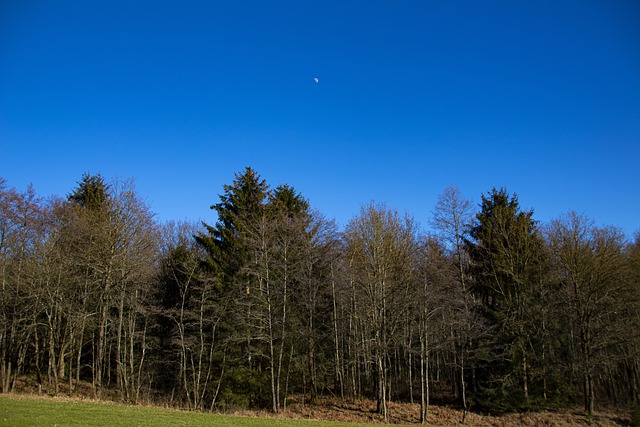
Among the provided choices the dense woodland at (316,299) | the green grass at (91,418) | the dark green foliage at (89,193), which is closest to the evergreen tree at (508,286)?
the dense woodland at (316,299)

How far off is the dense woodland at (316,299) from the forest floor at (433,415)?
86cm

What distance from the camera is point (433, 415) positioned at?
88.4ft

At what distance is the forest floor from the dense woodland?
86 centimetres

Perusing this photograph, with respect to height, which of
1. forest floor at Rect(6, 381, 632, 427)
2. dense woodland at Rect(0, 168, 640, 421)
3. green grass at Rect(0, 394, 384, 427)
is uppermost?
dense woodland at Rect(0, 168, 640, 421)

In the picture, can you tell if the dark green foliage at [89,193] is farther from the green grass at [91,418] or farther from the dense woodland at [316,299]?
the green grass at [91,418]

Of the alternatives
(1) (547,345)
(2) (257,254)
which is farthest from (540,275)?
(2) (257,254)

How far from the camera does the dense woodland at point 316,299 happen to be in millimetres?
27016

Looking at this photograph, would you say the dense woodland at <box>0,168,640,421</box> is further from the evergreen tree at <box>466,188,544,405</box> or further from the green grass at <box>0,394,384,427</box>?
the green grass at <box>0,394,384,427</box>

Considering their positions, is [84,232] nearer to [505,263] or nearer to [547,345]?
[505,263]

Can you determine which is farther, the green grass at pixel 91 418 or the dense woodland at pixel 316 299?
the dense woodland at pixel 316 299

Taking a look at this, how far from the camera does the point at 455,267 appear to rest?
31594 mm

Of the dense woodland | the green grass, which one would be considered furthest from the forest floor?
the green grass

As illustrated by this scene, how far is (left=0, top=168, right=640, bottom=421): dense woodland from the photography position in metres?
27.0

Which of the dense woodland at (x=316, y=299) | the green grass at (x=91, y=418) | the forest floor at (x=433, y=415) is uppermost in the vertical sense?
the dense woodland at (x=316, y=299)
